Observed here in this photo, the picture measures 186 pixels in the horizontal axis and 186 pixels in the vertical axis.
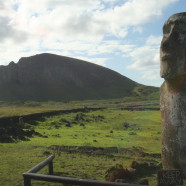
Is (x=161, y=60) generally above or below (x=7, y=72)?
below

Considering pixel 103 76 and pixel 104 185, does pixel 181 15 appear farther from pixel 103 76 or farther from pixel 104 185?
pixel 103 76

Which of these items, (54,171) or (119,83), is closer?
(54,171)

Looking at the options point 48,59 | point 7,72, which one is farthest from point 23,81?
point 48,59

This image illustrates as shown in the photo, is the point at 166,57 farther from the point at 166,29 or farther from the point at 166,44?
the point at 166,29

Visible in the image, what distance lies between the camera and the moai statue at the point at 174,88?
6242 mm

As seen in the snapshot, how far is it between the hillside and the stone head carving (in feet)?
398

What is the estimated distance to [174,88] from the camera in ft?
21.4

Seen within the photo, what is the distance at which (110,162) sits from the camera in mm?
10008

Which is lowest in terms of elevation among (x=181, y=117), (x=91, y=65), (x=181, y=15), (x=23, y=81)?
(x=181, y=117)

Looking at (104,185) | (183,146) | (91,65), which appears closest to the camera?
(104,185)

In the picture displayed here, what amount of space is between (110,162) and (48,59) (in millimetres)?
160091

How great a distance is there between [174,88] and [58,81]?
15501cm

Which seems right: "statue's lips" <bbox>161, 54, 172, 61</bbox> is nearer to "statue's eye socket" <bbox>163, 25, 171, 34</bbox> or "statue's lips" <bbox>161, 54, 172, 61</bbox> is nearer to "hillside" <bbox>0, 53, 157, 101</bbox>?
"statue's eye socket" <bbox>163, 25, 171, 34</bbox>

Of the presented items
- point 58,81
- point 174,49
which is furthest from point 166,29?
point 58,81
